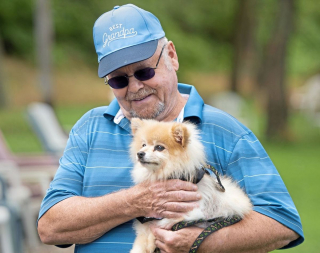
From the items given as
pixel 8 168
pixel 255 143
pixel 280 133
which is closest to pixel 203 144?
pixel 255 143

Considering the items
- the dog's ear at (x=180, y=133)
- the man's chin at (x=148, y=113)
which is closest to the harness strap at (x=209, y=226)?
the dog's ear at (x=180, y=133)

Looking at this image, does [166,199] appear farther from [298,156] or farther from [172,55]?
[298,156]

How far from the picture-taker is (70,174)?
125 inches

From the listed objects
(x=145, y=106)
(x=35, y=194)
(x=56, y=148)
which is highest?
(x=145, y=106)

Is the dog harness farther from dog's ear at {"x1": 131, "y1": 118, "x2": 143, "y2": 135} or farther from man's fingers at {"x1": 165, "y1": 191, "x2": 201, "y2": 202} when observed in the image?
Answer: dog's ear at {"x1": 131, "y1": 118, "x2": 143, "y2": 135}

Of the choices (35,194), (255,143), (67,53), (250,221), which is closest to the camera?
(250,221)

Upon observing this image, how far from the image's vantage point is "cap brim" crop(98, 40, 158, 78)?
3104mm

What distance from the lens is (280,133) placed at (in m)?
18.1

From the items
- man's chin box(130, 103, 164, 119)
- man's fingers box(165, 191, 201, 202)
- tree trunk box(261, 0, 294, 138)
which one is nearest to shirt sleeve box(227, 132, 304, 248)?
man's fingers box(165, 191, 201, 202)

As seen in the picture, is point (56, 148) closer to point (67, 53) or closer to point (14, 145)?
point (14, 145)

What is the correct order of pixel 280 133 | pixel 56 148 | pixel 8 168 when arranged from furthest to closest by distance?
pixel 280 133 < pixel 56 148 < pixel 8 168

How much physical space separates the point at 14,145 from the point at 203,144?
14209 mm

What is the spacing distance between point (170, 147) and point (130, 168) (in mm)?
328

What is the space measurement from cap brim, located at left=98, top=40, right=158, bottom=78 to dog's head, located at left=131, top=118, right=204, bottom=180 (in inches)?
16.8
